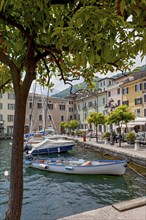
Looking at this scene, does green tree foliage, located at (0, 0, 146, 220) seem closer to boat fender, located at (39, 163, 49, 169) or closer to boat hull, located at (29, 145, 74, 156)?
boat fender, located at (39, 163, 49, 169)

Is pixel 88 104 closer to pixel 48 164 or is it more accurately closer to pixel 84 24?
pixel 48 164

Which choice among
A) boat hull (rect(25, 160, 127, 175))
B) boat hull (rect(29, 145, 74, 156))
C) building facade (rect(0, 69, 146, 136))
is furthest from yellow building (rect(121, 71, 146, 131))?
boat hull (rect(25, 160, 127, 175))

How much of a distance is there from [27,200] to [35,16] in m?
9.67

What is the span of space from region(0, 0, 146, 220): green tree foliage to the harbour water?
715cm

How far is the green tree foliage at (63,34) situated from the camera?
1.60 m

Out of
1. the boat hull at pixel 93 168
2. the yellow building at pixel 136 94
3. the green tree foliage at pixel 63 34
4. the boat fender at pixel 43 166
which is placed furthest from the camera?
the yellow building at pixel 136 94

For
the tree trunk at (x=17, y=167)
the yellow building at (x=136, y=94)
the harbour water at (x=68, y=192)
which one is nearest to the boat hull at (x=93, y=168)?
the harbour water at (x=68, y=192)

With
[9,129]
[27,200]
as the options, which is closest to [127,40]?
[27,200]

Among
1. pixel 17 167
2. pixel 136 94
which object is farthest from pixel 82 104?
pixel 17 167

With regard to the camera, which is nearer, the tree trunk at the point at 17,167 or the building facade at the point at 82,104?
the tree trunk at the point at 17,167

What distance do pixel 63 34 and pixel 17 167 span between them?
1.47 m

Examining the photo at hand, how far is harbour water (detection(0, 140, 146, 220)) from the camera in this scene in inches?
359

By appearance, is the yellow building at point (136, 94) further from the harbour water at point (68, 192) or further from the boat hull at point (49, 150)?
the harbour water at point (68, 192)

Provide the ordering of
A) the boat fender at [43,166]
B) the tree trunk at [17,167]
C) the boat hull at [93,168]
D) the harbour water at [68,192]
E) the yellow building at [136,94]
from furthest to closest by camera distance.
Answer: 1. the yellow building at [136,94]
2. the boat fender at [43,166]
3. the boat hull at [93,168]
4. the harbour water at [68,192]
5. the tree trunk at [17,167]
